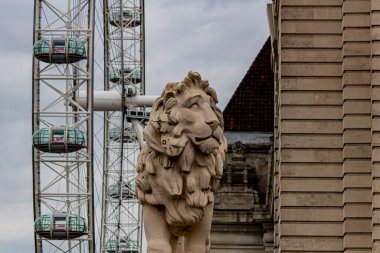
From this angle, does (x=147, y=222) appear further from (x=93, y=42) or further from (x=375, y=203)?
(x=93, y=42)

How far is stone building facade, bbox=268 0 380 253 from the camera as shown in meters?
40.4

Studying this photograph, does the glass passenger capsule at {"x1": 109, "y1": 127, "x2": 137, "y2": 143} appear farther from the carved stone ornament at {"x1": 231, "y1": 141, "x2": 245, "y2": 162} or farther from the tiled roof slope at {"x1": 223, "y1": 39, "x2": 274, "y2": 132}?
the carved stone ornament at {"x1": 231, "y1": 141, "x2": 245, "y2": 162}

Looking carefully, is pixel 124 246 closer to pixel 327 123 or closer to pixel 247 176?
pixel 247 176

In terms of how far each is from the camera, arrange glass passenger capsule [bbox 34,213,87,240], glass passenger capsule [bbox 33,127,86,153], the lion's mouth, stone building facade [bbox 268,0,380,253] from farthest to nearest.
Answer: glass passenger capsule [bbox 34,213,87,240] < glass passenger capsule [bbox 33,127,86,153] < stone building facade [bbox 268,0,380,253] < the lion's mouth

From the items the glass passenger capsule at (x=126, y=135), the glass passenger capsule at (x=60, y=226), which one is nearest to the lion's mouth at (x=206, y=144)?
the glass passenger capsule at (x=60, y=226)

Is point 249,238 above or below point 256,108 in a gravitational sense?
below

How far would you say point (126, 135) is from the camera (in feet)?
341

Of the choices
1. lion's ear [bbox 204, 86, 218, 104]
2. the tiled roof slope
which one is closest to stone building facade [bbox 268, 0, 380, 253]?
lion's ear [bbox 204, 86, 218, 104]

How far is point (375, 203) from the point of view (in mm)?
37969

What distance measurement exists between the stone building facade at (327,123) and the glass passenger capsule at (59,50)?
46.1m

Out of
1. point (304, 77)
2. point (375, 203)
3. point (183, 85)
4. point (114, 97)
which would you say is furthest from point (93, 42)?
point (183, 85)

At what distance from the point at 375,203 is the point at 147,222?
25.2 metres

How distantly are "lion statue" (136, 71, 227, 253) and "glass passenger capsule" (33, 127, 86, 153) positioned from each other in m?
78.2

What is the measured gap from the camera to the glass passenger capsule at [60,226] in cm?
9250
